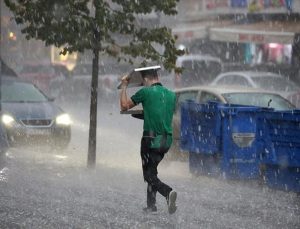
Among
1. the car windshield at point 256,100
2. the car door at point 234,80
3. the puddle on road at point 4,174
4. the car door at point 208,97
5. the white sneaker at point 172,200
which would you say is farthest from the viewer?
the car door at point 234,80

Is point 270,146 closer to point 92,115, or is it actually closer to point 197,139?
point 197,139

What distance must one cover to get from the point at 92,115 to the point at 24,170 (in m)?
1.47

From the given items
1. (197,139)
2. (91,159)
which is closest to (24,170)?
(91,159)

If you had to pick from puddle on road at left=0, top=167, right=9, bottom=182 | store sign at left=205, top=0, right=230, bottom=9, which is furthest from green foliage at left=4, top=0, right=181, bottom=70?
store sign at left=205, top=0, right=230, bottom=9

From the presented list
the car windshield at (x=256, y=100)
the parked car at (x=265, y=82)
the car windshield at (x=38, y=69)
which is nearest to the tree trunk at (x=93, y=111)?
the car windshield at (x=256, y=100)

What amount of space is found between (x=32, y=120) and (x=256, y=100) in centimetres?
429

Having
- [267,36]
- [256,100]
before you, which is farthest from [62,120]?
[267,36]

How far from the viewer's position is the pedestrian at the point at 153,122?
952cm

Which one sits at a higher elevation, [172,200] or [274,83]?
[274,83]

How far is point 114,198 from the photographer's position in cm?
1083

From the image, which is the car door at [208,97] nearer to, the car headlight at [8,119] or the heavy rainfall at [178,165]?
the heavy rainfall at [178,165]

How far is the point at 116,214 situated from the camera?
957 cm

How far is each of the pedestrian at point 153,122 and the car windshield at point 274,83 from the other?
12990 millimetres

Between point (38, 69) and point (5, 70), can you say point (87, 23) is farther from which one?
point (38, 69)
